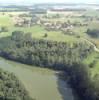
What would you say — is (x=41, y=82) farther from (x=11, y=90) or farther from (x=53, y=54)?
(x=53, y=54)

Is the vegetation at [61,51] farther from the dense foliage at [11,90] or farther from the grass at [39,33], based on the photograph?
the dense foliage at [11,90]

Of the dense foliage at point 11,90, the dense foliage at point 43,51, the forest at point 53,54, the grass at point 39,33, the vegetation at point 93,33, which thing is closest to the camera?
the dense foliage at point 11,90

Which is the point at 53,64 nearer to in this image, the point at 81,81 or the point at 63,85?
the point at 63,85

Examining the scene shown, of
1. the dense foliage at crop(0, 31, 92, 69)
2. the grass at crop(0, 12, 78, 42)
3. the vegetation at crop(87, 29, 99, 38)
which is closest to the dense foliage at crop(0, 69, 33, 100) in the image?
the dense foliage at crop(0, 31, 92, 69)

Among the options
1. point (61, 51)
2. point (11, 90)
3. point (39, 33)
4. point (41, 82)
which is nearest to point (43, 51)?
point (61, 51)

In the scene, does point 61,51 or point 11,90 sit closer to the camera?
point 11,90

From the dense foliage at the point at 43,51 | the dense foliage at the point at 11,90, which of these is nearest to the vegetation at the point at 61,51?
the dense foliage at the point at 43,51

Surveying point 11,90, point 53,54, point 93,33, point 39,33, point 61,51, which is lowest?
point 39,33

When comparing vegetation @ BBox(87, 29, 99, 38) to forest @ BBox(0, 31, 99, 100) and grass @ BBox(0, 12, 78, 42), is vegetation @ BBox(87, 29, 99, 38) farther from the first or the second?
forest @ BBox(0, 31, 99, 100)
